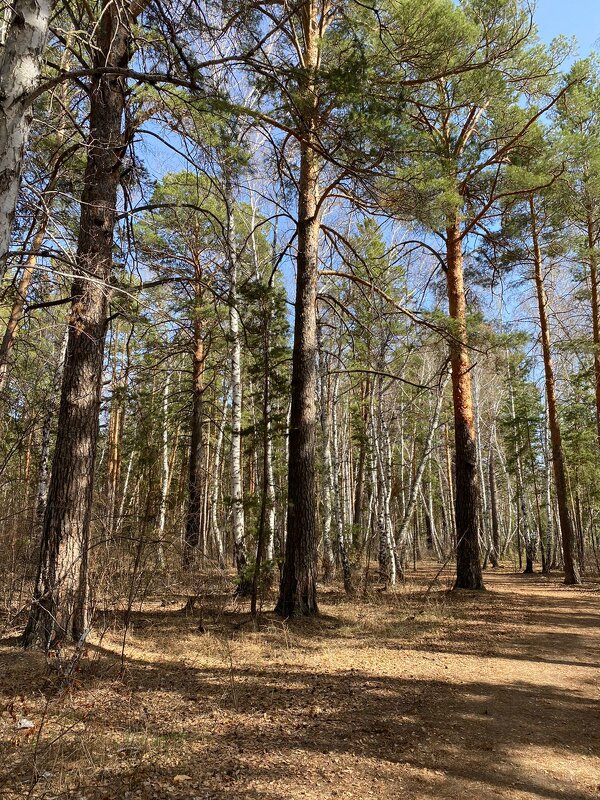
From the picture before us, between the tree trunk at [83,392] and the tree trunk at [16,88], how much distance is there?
7.83 feet

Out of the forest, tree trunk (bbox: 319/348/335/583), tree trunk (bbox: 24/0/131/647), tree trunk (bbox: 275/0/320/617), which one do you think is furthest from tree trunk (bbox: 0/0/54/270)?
tree trunk (bbox: 319/348/335/583)

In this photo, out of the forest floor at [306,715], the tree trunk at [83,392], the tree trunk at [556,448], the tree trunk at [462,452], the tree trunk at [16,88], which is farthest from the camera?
the tree trunk at [556,448]

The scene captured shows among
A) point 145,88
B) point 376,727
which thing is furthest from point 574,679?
point 145,88

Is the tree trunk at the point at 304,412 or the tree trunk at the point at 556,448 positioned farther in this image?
the tree trunk at the point at 556,448

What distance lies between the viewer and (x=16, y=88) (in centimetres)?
241

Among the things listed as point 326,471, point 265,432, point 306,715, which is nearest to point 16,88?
point 306,715

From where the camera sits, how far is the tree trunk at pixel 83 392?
16.2ft

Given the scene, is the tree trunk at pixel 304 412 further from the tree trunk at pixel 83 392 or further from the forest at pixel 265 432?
the tree trunk at pixel 83 392

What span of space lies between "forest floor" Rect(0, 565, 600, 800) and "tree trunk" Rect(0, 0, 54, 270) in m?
2.88

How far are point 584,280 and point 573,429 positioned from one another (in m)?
8.45

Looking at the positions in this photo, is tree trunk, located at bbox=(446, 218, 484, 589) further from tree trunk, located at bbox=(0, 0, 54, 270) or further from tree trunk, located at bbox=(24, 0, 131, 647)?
tree trunk, located at bbox=(0, 0, 54, 270)

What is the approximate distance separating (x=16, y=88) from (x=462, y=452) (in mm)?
9818

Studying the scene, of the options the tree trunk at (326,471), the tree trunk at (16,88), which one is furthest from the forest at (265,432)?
the tree trunk at (326,471)

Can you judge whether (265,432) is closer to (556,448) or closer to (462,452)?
(462,452)
